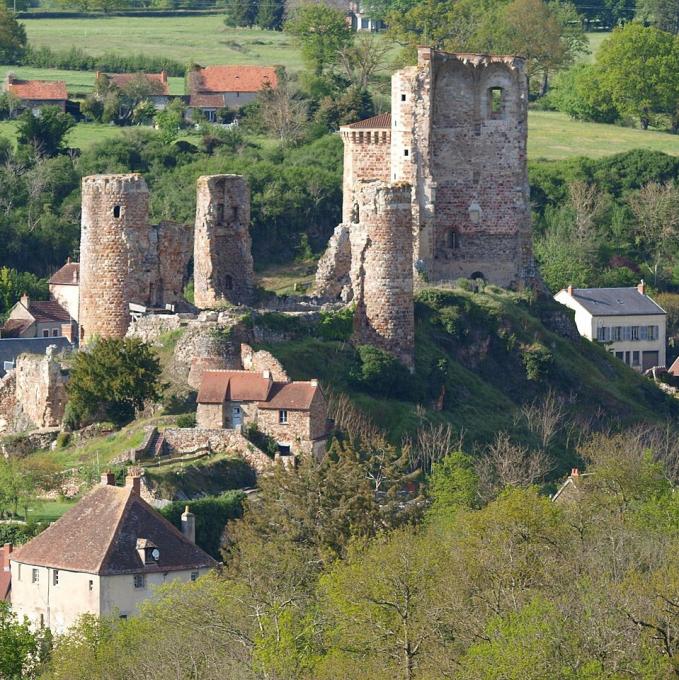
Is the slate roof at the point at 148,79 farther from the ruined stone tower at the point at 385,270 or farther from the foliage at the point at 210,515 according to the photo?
the foliage at the point at 210,515

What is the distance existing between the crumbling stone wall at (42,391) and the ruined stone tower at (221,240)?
5103mm

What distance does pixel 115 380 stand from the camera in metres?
74.5

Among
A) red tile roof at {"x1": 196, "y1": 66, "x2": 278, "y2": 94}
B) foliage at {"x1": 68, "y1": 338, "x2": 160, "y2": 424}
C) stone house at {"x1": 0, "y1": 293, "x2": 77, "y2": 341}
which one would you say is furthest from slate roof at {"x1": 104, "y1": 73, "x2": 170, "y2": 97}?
foliage at {"x1": 68, "y1": 338, "x2": 160, "y2": 424}

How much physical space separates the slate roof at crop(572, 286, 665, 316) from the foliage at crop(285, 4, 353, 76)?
83.8ft

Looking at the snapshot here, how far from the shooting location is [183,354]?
75625 millimetres

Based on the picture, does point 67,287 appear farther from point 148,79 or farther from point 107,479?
point 107,479

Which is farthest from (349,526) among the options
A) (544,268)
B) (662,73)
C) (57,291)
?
(662,73)

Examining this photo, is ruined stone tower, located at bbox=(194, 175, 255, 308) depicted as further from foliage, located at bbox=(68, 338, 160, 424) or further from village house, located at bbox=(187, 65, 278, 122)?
village house, located at bbox=(187, 65, 278, 122)

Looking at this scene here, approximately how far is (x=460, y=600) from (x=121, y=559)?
850cm

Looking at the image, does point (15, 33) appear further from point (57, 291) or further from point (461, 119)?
point (461, 119)

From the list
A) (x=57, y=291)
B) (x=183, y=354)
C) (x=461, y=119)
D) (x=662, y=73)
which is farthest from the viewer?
(x=662, y=73)

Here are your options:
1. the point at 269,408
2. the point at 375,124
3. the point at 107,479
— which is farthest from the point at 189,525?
the point at 375,124

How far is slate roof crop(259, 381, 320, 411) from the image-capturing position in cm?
7194

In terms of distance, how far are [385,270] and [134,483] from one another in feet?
43.9
